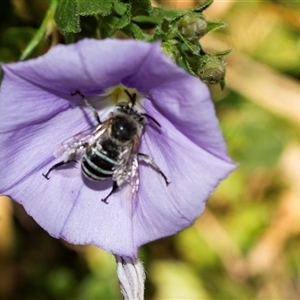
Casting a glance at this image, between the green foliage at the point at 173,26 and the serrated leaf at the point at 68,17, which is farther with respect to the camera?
the serrated leaf at the point at 68,17

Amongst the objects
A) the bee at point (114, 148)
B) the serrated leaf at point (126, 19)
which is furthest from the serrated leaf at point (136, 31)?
the bee at point (114, 148)

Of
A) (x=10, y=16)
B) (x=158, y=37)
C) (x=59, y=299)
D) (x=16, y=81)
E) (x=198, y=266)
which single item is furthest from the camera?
(x=198, y=266)

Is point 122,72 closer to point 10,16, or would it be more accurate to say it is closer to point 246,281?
point 10,16

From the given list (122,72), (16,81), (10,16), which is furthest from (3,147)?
(10,16)

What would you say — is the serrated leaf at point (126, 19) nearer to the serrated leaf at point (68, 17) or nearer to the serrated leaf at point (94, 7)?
the serrated leaf at point (94, 7)

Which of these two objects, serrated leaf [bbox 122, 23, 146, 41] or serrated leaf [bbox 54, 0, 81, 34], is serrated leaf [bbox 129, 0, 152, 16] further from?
serrated leaf [bbox 54, 0, 81, 34]

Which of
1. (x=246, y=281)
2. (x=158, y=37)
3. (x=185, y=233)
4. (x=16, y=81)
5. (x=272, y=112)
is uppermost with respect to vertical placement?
(x=16, y=81)
